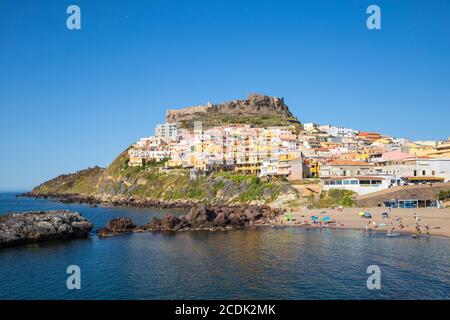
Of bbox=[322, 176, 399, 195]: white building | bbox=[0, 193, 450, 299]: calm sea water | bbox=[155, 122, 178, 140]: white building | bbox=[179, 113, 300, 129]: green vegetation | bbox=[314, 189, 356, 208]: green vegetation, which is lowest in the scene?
bbox=[0, 193, 450, 299]: calm sea water

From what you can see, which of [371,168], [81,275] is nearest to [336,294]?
[81,275]

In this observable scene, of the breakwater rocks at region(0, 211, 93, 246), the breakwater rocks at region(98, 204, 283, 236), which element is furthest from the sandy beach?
the breakwater rocks at region(0, 211, 93, 246)

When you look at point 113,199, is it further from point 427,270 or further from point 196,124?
point 427,270

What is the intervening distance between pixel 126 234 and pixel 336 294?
30.4 metres

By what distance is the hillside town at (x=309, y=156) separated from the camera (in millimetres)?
64250

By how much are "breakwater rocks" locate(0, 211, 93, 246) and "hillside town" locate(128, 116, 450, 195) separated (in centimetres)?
3833

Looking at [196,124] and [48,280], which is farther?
[196,124]

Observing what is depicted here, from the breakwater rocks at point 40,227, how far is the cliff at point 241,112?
10850 cm

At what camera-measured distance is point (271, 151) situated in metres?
91.4

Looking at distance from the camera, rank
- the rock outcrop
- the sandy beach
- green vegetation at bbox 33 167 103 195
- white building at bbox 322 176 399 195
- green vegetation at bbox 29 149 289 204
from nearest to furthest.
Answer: the sandy beach → the rock outcrop → white building at bbox 322 176 399 195 → green vegetation at bbox 29 149 289 204 → green vegetation at bbox 33 167 103 195

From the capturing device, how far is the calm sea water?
76.4 feet

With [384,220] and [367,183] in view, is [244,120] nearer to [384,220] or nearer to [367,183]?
[367,183]

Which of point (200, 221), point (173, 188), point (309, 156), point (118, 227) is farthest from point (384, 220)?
point (173, 188)

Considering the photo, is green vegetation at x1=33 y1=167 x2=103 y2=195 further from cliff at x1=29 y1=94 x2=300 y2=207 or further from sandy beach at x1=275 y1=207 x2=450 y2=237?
sandy beach at x1=275 y1=207 x2=450 y2=237
